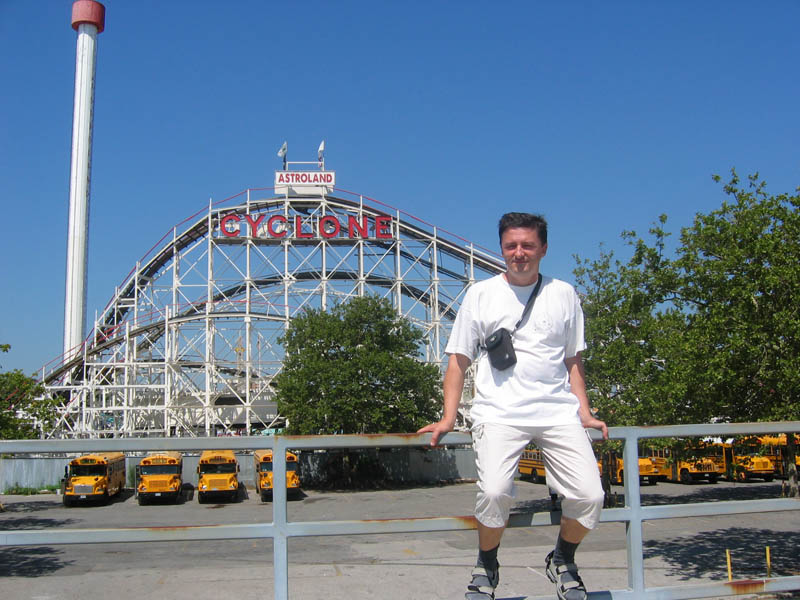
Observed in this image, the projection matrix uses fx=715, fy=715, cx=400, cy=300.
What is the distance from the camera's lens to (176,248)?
42.8m

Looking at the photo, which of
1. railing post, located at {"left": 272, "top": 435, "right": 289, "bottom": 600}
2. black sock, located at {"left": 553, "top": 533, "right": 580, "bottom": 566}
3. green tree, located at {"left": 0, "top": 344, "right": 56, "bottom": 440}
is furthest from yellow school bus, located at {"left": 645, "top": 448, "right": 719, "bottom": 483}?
railing post, located at {"left": 272, "top": 435, "right": 289, "bottom": 600}

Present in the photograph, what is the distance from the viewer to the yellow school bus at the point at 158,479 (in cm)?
2364

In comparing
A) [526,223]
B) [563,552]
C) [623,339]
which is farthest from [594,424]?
[623,339]

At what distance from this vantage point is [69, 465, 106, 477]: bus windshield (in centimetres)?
2498

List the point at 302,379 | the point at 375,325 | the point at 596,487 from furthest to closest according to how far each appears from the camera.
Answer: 1. the point at 375,325
2. the point at 302,379
3. the point at 596,487

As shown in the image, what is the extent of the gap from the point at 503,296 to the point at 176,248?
1634 inches

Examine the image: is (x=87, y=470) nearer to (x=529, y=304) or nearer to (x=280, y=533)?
(x=280, y=533)

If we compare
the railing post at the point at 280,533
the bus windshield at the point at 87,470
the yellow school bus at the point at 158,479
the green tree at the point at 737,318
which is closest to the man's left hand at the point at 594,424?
the railing post at the point at 280,533

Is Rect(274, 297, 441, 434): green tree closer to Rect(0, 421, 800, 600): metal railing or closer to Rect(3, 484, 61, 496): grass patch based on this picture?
Rect(3, 484, 61, 496): grass patch

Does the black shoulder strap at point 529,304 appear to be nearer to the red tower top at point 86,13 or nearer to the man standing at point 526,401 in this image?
the man standing at point 526,401

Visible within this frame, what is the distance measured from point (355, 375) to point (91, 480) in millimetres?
12010

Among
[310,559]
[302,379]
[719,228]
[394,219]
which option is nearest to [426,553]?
[310,559]

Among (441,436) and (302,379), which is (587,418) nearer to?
(441,436)

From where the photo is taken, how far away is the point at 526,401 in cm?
354
